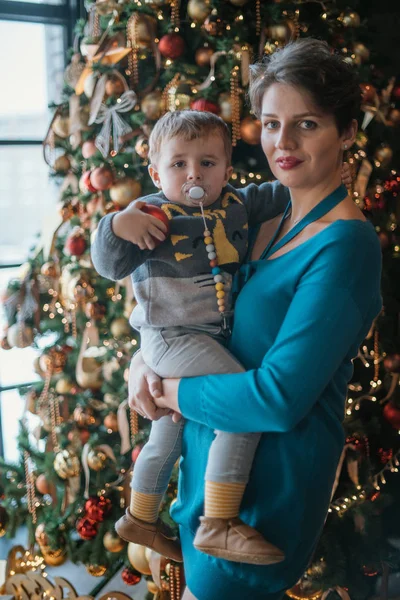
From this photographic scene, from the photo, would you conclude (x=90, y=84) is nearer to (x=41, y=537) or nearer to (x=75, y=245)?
(x=75, y=245)

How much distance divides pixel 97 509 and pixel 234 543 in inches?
64.7

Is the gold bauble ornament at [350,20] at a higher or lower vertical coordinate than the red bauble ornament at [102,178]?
higher

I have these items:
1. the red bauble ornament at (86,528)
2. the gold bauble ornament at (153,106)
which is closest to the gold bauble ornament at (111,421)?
the red bauble ornament at (86,528)

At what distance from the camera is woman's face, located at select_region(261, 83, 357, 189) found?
1.31 m

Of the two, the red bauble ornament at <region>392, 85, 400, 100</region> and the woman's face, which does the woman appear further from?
the red bauble ornament at <region>392, 85, 400, 100</region>

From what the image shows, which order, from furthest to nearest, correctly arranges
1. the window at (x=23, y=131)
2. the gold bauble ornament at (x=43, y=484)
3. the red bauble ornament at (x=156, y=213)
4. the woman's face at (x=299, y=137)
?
the window at (x=23, y=131), the gold bauble ornament at (x=43, y=484), the red bauble ornament at (x=156, y=213), the woman's face at (x=299, y=137)

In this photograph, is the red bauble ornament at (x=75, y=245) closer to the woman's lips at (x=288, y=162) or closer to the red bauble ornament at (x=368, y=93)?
the red bauble ornament at (x=368, y=93)

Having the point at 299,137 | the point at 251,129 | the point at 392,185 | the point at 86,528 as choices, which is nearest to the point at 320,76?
the point at 299,137

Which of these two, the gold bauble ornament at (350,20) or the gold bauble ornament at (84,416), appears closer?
the gold bauble ornament at (350,20)

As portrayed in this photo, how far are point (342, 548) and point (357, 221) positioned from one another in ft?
7.06

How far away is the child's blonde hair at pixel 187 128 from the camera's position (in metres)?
1.46

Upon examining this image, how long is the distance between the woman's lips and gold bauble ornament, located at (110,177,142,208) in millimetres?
1272

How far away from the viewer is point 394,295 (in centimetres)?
338

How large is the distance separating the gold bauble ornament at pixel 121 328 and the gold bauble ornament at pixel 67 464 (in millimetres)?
554
